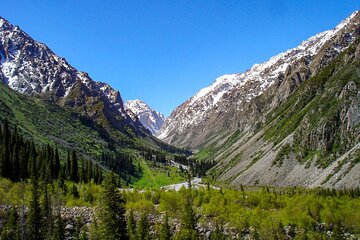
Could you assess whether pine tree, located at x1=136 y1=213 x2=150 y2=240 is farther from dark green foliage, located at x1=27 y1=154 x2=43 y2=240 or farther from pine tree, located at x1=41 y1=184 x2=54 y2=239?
dark green foliage, located at x1=27 y1=154 x2=43 y2=240

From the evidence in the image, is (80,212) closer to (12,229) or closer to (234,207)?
(12,229)

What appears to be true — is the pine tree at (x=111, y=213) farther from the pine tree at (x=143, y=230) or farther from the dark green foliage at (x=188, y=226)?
the dark green foliage at (x=188, y=226)

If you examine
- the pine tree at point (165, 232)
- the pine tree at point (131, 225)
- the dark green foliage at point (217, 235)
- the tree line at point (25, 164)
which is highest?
the tree line at point (25, 164)

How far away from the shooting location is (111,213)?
6162cm

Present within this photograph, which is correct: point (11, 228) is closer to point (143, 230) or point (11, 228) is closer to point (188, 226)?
point (143, 230)

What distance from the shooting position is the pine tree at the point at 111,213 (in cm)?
6134

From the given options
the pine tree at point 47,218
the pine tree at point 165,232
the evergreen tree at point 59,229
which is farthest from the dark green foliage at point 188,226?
the pine tree at point 47,218

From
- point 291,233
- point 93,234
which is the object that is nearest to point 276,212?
point 291,233

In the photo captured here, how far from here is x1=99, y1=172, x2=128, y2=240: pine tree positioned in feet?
201

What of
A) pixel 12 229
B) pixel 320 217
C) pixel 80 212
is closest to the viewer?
pixel 12 229

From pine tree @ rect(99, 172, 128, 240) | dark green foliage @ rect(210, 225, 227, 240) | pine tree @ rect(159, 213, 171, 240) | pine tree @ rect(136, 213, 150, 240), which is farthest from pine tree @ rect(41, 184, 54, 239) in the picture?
dark green foliage @ rect(210, 225, 227, 240)

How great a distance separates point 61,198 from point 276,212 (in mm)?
53859

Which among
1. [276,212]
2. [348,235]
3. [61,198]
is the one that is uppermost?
[61,198]

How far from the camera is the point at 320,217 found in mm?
104375
